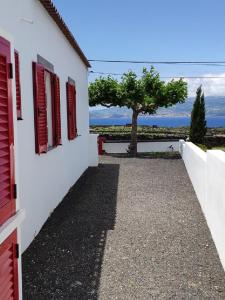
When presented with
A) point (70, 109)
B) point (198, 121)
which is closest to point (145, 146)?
point (198, 121)

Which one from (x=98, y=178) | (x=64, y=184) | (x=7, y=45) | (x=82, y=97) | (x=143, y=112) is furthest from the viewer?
(x=143, y=112)

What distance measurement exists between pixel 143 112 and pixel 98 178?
374 inches

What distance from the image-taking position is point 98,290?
4.79 meters

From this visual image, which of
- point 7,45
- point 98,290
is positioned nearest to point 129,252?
point 98,290

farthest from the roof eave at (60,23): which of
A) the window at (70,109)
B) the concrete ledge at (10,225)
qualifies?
the concrete ledge at (10,225)

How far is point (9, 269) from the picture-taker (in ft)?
11.3

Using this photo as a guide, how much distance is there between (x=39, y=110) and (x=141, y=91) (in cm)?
1345

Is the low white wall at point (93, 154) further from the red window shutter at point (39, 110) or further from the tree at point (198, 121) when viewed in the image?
the red window shutter at point (39, 110)

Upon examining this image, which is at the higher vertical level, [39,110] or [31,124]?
[39,110]

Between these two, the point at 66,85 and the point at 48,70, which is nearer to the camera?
the point at 48,70

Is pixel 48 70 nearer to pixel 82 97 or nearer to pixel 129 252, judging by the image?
pixel 129 252

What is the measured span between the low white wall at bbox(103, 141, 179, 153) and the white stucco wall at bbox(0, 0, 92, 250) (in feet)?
45.7

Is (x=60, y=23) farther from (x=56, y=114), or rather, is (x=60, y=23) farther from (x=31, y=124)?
(x=31, y=124)

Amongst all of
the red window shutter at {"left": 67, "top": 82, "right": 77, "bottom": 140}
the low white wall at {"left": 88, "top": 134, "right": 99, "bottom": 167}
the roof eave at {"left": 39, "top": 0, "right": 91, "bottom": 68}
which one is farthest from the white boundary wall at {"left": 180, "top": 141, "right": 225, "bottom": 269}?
the low white wall at {"left": 88, "top": 134, "right": 99, "bottom": 167}
